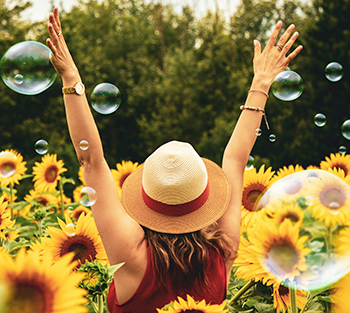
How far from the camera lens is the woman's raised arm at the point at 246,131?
1790 millimetres

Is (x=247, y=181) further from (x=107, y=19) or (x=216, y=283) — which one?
(x=107, y=19)

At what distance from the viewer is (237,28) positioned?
66.0ft

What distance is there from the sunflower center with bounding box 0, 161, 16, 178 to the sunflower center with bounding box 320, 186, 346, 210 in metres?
2.27

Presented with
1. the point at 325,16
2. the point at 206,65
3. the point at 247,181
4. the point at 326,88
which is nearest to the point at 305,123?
the point at 326,88

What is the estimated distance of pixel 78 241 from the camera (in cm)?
177

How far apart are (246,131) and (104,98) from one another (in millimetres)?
1453

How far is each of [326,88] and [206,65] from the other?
5025mm

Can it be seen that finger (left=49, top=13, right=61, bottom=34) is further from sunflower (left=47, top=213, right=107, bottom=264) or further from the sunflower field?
sunflower (left=47, top=213, right=107, bottom=264)

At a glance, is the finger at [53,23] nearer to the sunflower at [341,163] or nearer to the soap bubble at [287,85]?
the soap bubble at [287,85]

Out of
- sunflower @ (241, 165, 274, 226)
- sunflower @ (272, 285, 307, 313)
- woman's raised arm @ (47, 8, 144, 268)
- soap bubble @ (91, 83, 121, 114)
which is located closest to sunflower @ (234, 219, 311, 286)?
sunflower @ (272, 285, 307, 313)

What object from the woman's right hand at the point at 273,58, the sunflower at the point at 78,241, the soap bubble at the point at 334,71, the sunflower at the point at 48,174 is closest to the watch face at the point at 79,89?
the sunflower at the point at 78,241

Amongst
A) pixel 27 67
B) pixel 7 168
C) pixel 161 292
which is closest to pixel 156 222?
pixel 161 292

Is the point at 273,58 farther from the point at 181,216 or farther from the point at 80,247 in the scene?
the point at 80,247

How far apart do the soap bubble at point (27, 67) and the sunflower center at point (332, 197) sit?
1.81m
